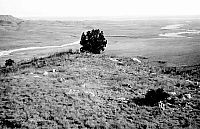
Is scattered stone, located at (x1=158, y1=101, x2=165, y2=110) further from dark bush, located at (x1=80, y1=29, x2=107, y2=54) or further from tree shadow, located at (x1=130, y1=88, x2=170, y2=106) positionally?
dark bush, located at (x1=80, y1=29, x2=107, y2=54)

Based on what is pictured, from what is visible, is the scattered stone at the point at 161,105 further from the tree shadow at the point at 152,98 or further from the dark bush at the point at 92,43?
the dark bush at the point at 92,43

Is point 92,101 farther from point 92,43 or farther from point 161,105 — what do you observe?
point 92,43

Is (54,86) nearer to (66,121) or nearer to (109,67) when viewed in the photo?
(66,121)

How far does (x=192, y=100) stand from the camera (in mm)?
22734

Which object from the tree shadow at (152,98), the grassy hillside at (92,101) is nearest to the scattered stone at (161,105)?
the grassy hillside at (92,101)

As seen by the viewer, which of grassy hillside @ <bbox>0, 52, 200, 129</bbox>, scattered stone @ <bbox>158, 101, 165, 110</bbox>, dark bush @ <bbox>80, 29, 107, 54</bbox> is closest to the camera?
grassy hillside @ <bbox>0, 52, 200, 129</bbox>

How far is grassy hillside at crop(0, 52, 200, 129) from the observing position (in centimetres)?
1767

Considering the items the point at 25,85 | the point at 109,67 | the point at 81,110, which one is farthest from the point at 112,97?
the point at 109,67

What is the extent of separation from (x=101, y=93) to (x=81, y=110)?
4973mm

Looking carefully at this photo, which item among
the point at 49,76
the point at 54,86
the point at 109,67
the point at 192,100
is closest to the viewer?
the point at 192,100

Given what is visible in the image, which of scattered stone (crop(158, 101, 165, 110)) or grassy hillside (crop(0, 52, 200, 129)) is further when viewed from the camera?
scattered stone (crop(158, 101, 165, 110))

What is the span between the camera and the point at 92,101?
2152 cm

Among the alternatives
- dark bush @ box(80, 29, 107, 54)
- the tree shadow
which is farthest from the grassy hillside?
dark bush @ box(80, 29, 107, 54)

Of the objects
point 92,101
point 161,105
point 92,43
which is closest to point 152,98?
point 161,105
